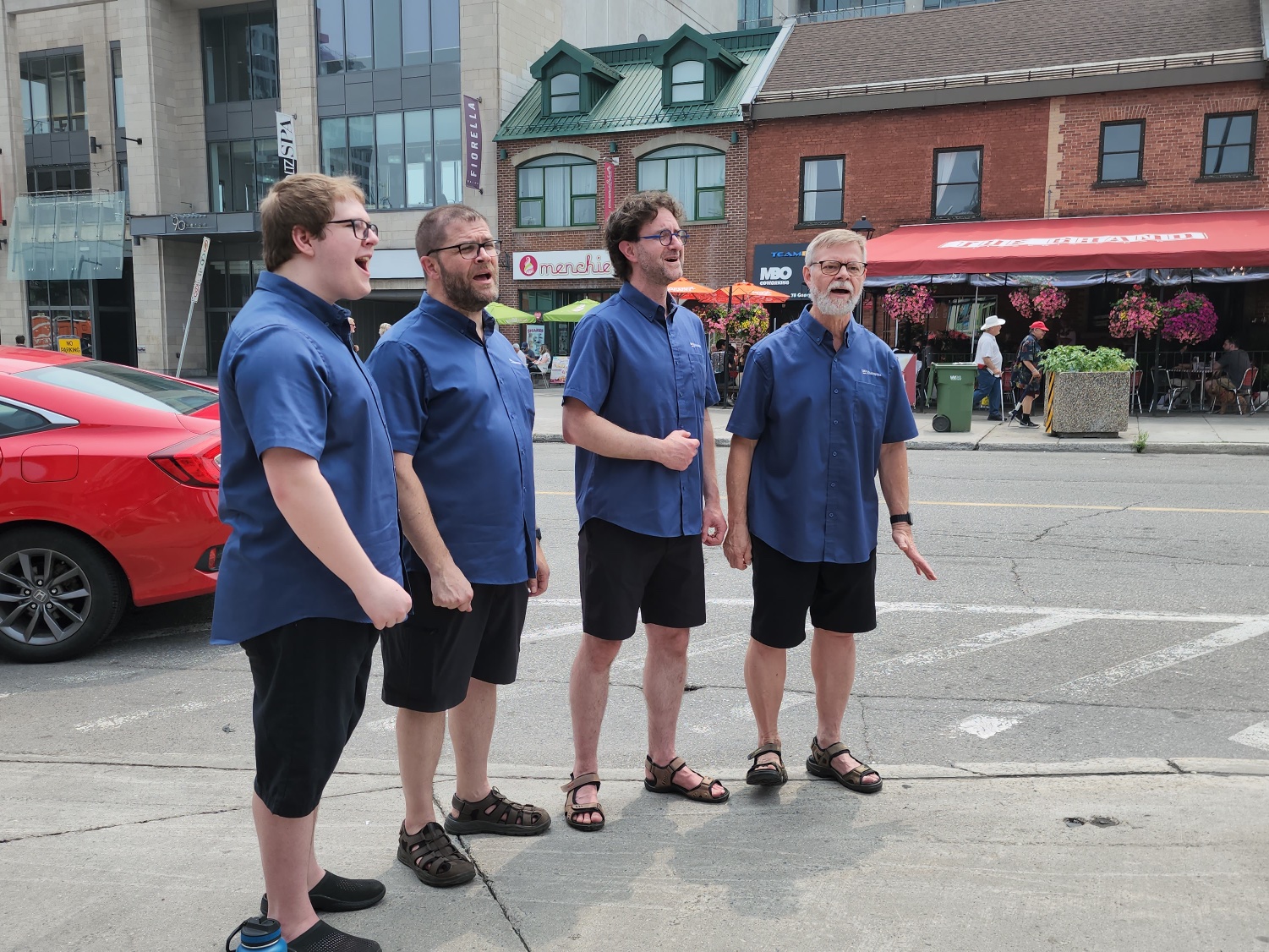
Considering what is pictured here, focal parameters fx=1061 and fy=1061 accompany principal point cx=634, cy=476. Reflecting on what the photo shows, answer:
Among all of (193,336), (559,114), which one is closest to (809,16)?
Answer: (559,114)

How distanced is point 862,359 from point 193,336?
127ft

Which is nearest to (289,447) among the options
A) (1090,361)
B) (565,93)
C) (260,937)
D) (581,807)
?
(260,937)

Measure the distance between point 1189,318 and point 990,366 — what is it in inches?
151

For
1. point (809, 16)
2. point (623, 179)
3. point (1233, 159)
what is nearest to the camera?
point (1233, 159)

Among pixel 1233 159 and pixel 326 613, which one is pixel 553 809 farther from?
pixel 1233 159

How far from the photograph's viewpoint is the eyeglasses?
3.61 metres

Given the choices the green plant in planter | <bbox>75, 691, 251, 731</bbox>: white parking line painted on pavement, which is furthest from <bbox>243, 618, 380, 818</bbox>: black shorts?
the green plant in planter

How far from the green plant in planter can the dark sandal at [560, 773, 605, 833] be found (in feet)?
46.0

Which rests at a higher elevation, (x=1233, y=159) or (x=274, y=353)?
(x=1233, y=159)

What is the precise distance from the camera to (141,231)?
1422 inches

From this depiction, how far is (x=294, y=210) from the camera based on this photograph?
7.92 feet

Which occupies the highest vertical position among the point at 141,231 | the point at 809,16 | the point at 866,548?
the point at 809,16

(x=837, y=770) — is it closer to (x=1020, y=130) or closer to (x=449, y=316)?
(x=449, y=316)

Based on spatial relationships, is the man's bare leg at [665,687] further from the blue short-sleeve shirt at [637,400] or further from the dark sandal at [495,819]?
the dark sandal at [495,819]
